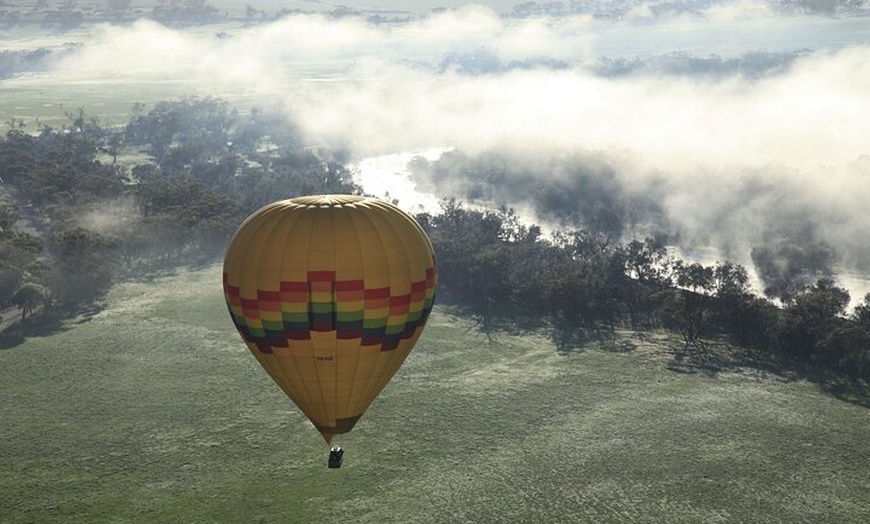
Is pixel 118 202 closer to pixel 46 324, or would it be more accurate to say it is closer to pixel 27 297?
pixel 27 297

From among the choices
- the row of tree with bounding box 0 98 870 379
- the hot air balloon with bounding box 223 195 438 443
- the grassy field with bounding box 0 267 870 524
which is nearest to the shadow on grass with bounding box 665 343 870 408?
the grassy field with bounding box 0 267 870 524

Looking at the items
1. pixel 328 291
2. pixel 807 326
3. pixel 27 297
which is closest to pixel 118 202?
pixel 27 297

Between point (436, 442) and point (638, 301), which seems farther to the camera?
point (638, 301)

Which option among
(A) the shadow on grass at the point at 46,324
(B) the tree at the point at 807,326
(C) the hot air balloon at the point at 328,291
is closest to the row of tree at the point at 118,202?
(A) the shadow on grass at the point at 46,324

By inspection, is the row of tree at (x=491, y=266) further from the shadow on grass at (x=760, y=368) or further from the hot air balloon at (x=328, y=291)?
the hot air balloon at (x=328, y=291)

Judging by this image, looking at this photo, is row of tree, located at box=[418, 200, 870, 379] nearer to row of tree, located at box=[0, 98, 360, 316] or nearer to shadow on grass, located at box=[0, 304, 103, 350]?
row of tree, located at box=[0, 98, 360, 316]

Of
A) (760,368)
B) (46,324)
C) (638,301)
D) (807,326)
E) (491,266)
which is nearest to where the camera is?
(760,368)

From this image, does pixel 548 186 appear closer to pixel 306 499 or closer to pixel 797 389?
pixel 797 389
